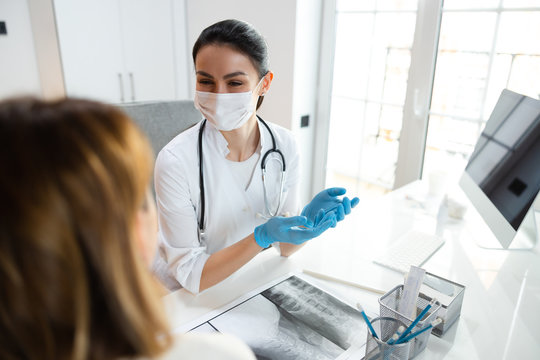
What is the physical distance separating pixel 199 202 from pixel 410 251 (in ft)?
2.24

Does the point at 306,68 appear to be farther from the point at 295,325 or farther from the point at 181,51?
the point at 295,325

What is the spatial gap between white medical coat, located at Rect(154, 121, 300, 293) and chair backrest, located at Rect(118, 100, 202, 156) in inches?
19.4

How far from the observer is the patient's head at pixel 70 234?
331 mm

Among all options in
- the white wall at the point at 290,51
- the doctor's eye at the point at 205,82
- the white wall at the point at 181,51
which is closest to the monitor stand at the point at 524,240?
the doctor's eye at the point at 205,82

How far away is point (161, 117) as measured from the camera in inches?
67.5

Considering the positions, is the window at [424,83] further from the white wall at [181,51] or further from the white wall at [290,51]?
the white wall at [181,51]

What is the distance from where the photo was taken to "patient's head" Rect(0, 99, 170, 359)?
1.09ft

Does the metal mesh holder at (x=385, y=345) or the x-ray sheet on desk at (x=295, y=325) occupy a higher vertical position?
the metal mesh holder at (x=385, y=345)

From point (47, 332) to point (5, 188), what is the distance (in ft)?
0.45

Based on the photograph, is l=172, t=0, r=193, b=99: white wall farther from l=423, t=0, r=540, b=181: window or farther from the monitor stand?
the monitor stand

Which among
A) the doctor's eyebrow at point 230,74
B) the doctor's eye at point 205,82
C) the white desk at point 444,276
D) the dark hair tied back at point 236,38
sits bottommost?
Answer: the white desk at point 444,276

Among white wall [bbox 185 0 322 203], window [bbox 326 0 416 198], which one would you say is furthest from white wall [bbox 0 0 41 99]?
window [bbox 326 0 416 198]

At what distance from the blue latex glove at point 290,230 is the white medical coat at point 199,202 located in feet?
0.58

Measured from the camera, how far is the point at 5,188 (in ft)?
1.08
